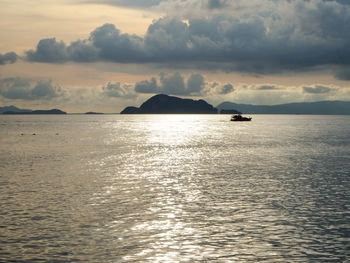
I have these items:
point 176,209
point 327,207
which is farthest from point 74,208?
point 327,207

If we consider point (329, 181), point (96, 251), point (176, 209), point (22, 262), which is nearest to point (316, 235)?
point (176, 209)

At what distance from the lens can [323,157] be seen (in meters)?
75.2

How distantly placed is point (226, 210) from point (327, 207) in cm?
910

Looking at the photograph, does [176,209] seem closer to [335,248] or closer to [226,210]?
[226,210]

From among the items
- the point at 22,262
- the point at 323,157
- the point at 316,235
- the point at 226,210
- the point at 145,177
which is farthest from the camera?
the point at 323,157

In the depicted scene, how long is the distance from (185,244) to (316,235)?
9062 millimetres

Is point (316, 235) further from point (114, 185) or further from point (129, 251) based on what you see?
point (114, 185)

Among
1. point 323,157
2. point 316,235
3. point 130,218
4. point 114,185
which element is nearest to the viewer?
point 316,235

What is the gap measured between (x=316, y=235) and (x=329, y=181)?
23.7 metres

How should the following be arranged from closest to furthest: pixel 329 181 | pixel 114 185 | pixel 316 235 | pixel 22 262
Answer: pixel 22 262 → pixel 316 235 → pixel 114 185 → pixel 329 181

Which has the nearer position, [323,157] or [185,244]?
[185,244]

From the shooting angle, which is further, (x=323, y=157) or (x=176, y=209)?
(x=323, y=157)

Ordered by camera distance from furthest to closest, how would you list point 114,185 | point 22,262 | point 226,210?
1. point 114,185
2. point 226,210
3. point 22,262

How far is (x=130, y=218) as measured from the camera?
29.3 meters
